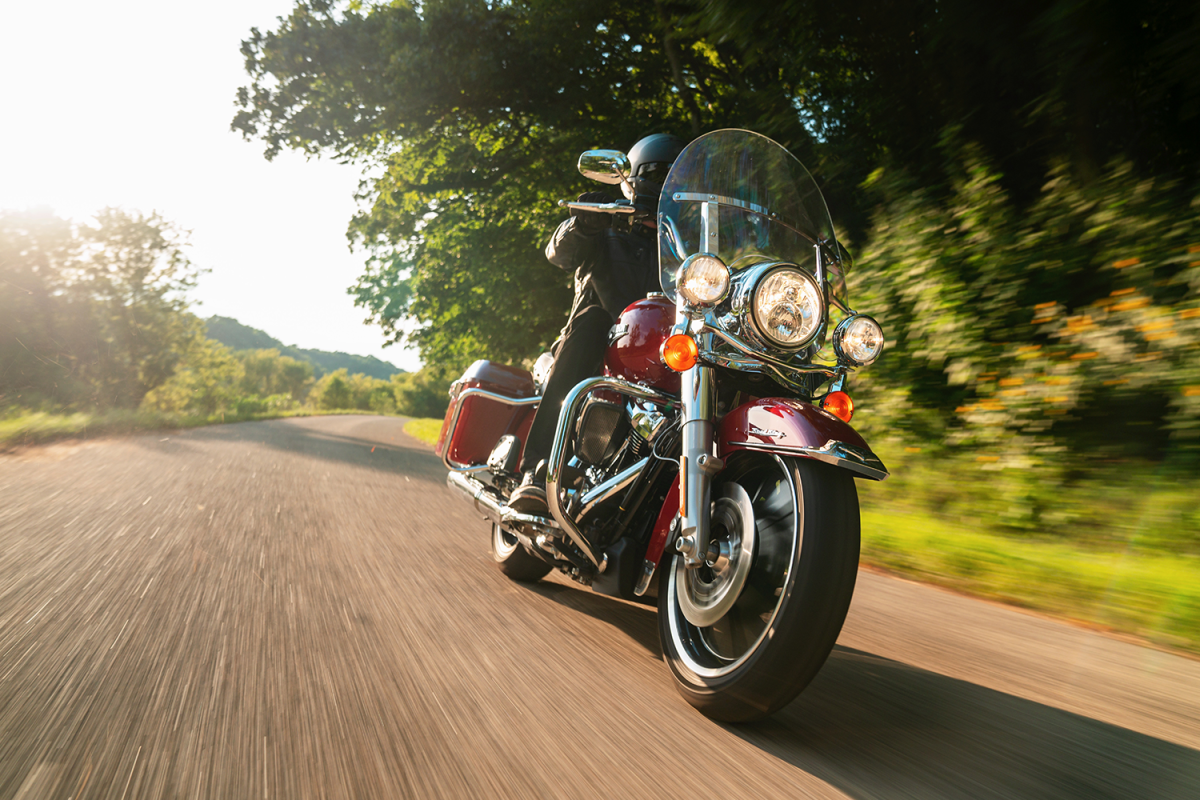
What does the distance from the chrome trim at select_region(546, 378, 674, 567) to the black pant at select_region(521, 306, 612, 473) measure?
41 centimetres

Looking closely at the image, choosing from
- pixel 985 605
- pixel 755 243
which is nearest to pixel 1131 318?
pixel 985 605

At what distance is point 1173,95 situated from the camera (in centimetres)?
505

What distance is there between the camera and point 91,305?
2752cm

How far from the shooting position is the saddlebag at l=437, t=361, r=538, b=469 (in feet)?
13.8

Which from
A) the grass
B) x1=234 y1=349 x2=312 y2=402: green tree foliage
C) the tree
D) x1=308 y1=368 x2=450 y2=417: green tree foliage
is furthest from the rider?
x1=234 y1=349 x2=312 y2=402: green tree foliage

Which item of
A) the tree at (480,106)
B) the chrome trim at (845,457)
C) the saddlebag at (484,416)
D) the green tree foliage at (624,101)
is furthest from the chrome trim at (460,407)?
the tree at (480,106)

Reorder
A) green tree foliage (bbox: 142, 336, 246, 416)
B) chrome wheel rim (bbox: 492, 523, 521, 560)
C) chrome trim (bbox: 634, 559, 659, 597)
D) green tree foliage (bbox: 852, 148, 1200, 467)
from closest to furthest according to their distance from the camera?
chrome trim (bbox: 634, 559, 659, 597) → chrome wheel rim (bbox: 492, 523, 521, 560) → green tree foliage (bbox: 852, 148, 1200, 467) → green tree foliage (bbox: 142, 336, 246, 416)

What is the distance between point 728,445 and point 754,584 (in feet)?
1.46

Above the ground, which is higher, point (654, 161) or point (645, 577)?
point (654, 161)

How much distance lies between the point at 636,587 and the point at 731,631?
413 mm

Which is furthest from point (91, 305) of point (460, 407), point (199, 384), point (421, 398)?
point (421, 398)

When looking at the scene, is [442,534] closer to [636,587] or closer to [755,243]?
[636,587]

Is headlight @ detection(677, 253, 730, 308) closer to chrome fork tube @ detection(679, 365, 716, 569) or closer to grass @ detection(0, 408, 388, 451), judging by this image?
chrome fork tube @ detection(679, 365, 716, 569)

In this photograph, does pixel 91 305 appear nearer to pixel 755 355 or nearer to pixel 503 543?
pixel 503 543
